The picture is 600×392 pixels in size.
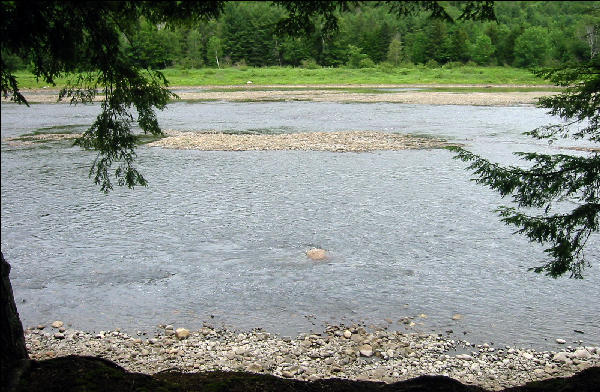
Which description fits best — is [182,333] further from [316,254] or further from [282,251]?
[316,254]

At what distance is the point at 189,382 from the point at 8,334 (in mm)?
2058

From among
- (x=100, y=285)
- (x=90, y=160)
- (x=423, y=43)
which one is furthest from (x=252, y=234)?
(x=423, y=43)

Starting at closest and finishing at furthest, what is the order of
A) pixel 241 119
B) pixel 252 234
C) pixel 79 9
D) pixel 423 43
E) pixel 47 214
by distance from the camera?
pixel 79 9
pixel 252 234
pixel 47 214
pixel 241 119
pixel 423 43

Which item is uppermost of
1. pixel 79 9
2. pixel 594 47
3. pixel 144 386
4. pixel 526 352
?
pixel 79 9

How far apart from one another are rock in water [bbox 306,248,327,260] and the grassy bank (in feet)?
255

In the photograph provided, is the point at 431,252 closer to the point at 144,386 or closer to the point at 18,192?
the point at 144,386

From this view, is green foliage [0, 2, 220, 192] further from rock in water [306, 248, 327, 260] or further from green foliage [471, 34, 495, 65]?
green foliage [471, 34, 495, 65]

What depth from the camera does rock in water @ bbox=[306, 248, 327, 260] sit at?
45.5ft

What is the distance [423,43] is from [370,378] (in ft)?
406

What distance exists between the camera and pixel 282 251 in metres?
14.3

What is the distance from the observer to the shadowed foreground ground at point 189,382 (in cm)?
507

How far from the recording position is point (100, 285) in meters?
12.2

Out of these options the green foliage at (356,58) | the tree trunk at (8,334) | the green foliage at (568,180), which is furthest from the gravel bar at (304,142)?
the green foliage at (356,58)

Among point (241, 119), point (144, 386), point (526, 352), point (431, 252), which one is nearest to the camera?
point (144, 386)
